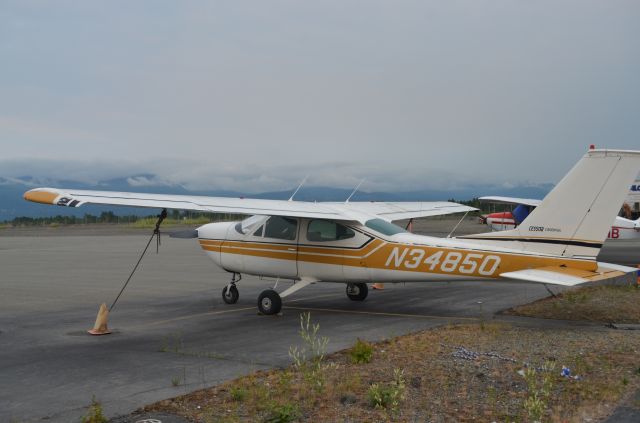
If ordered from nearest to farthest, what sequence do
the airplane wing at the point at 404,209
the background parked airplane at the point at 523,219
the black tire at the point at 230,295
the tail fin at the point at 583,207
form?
the tail fin at the point at 583,207, the black tire at the point at 230,295, the airplane wing at the point at 404,209, the background parked airplane at the point at 523,219

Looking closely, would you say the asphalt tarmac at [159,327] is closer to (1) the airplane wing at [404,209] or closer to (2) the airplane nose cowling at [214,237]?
(2) the airplane nose cowling at [214,237]

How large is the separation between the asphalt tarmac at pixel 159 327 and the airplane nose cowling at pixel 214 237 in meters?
1.12

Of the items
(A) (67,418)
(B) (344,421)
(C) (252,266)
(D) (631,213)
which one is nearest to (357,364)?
(B) (344,421)

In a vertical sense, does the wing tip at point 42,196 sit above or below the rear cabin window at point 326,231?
above

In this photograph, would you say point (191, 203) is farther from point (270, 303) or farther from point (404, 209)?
point (404, 209)

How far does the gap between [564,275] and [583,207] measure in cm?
117

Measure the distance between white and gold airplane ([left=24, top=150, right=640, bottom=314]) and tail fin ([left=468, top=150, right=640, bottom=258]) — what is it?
15 millimetres

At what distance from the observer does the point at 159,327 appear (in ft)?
34.8

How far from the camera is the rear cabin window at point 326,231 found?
11836 mm

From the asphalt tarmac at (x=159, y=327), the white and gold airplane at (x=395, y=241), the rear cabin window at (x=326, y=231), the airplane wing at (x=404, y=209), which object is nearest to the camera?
the asphalt tarmac at (x=159, y=327)

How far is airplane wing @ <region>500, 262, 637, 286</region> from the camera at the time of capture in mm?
9285

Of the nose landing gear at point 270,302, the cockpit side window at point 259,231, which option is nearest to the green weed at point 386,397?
the nose landing gear at point 270,302

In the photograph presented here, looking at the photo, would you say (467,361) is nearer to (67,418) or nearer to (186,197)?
(67,418)

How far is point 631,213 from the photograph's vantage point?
3375cm
